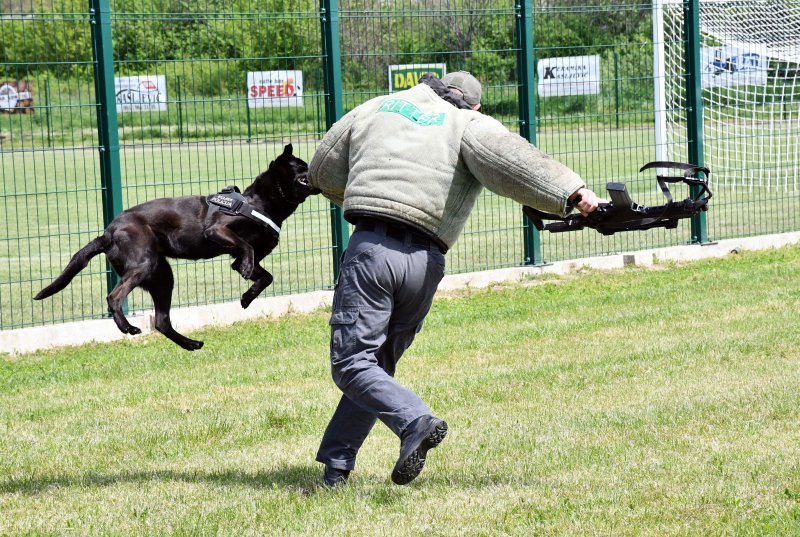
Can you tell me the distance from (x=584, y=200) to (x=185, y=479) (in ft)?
8.37

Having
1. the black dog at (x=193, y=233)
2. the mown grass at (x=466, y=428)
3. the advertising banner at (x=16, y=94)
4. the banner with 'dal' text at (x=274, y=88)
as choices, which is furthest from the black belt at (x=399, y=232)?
the banner with 'dal' text at (x=274, y=88)

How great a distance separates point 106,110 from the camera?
9.82 metres

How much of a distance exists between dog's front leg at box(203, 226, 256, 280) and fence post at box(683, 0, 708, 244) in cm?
788

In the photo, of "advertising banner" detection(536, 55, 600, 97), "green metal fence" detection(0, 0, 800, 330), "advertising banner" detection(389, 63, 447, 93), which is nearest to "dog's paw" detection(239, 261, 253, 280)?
"green metal fence" detection(0, 0, 800, 330)

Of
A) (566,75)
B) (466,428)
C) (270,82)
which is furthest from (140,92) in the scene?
(466,428)

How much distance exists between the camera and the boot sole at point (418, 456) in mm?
4906

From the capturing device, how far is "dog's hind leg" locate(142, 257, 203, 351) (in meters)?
7.14

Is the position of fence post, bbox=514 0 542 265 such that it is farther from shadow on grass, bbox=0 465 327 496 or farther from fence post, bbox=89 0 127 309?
shadow on grass, bbox=0 465 327 496

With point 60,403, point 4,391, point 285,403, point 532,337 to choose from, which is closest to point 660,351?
point 532,337

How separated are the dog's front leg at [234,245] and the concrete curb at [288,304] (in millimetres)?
3253

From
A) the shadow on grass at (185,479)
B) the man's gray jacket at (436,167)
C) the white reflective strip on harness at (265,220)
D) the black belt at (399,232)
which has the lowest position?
the shadow on grass at (185,479)

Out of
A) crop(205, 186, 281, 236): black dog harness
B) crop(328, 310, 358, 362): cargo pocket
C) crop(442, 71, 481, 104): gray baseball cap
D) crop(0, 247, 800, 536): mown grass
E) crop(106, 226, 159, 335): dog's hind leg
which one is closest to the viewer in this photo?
crop(0, 247, 800, 536): mown grass

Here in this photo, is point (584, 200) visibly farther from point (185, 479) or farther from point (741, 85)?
point (741, 85)

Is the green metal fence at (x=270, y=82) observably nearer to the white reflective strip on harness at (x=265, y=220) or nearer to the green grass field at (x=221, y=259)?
the green grass field at (x=221, y=259)
